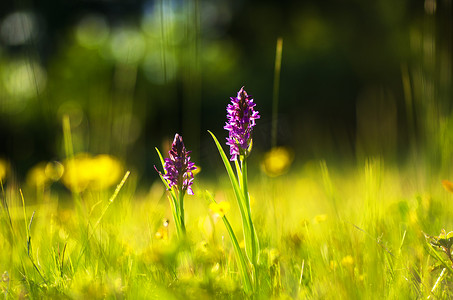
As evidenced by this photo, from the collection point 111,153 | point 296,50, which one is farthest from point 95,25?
point 111,153

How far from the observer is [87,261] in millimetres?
1252

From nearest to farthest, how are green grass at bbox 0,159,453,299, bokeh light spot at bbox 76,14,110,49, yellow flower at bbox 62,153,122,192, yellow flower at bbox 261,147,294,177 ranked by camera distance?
green grass at bbox 0,159,453,299
yellow flower at bbox 261,147,294,177
yellow flower at bbox 62,153,122,192
bokeh light spot at bbox 76,14,110,49

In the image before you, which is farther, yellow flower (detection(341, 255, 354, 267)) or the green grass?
yellow flower (detection(341, 255, 354, 267))

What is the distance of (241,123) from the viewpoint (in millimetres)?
1075

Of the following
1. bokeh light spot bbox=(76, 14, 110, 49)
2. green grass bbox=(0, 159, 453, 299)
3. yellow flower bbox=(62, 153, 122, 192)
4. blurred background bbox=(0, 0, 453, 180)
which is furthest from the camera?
bokeh light spot bbox=(76, 14, 110, 49)

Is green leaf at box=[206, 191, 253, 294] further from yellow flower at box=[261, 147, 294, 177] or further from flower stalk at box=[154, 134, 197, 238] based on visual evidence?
yellow flower at box=[261, 147, 294, 177]

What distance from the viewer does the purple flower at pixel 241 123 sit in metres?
1.07

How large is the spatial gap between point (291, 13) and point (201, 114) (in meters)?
2.77

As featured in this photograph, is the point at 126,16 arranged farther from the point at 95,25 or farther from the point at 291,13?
the point at 291,13

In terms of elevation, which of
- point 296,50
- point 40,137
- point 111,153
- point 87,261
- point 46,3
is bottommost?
point 40,137

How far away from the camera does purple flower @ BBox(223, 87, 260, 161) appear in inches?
42.3

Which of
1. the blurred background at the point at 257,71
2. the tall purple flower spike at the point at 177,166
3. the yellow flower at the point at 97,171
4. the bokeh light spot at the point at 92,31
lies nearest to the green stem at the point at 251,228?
the tall purple flower spike at the point at 177,166

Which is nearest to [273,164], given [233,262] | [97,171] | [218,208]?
[97,171]

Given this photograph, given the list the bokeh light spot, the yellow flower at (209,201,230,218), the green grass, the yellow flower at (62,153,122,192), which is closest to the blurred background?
the bokeh light spot
